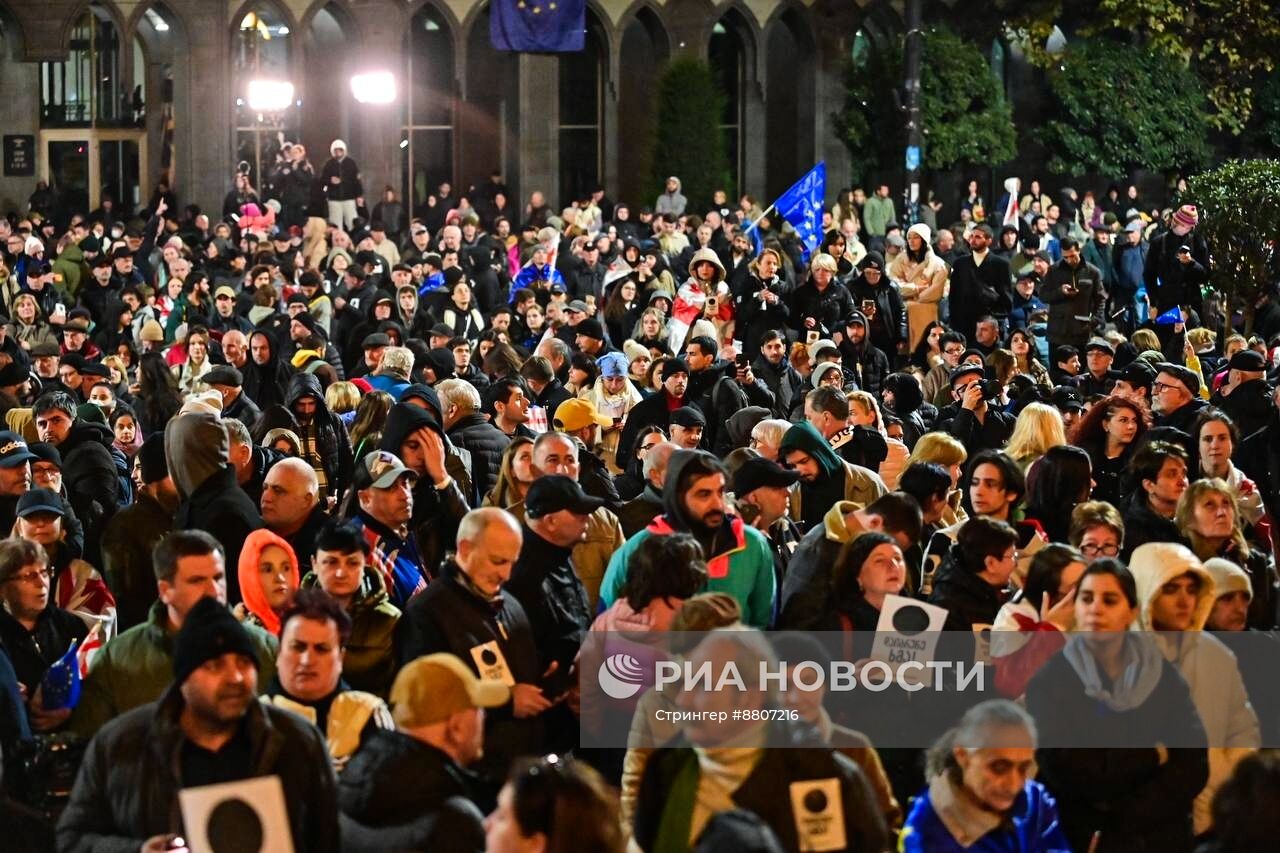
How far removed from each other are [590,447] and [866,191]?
73.2ft

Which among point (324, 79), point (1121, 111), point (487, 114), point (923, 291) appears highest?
point (324, 79)

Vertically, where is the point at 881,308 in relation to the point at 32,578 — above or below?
above

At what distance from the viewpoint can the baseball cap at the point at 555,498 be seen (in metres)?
7.45

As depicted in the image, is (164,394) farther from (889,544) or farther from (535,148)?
(535,148)

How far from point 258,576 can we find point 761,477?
198 centimetres

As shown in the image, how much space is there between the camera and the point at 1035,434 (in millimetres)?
9914

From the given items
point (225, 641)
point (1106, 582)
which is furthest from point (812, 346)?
point (225, 641)

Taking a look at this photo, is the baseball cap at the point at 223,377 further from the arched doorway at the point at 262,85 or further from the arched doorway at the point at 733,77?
the arched doorway at the point at 733,77

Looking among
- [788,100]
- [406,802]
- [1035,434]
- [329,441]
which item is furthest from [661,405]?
[788,100]

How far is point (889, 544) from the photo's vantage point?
6.84m

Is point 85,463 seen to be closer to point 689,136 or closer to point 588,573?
point 588,573

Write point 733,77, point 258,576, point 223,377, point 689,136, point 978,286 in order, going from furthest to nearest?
point 733,77
point 689,136
point 978,286
point 223,377
point 258,576

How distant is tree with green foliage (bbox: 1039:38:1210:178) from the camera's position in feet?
105

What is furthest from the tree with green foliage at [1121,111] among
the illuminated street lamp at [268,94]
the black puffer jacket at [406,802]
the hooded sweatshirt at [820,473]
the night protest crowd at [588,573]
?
the black puffer jacket at [406,802]
